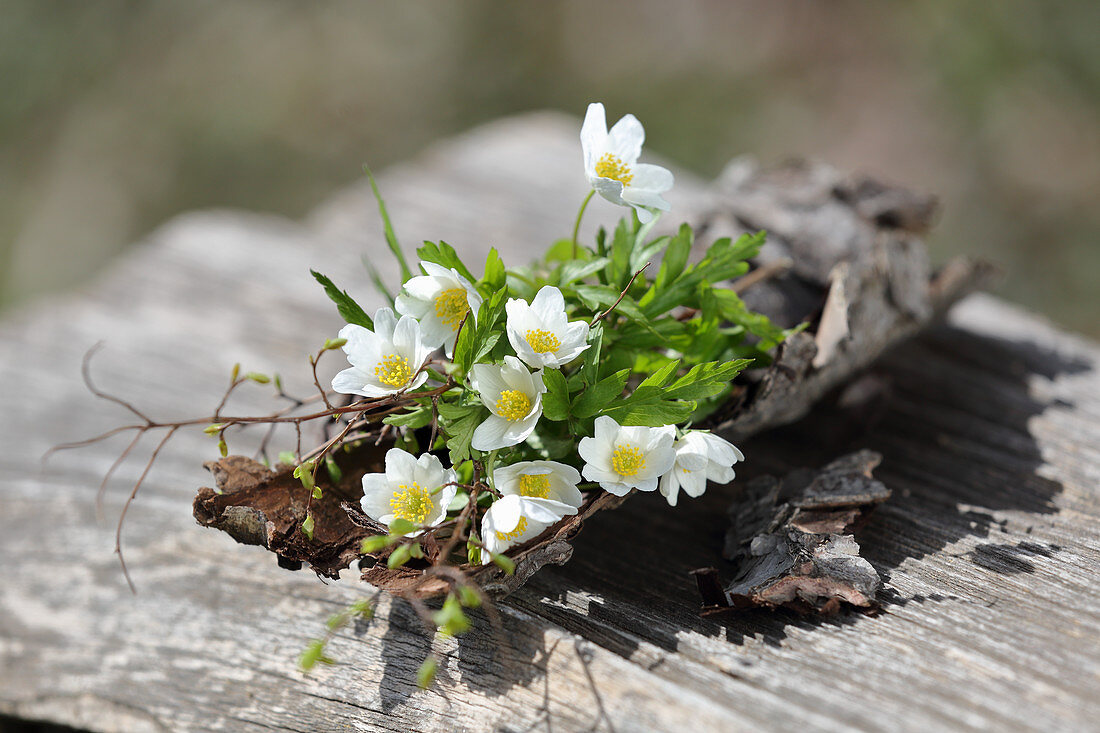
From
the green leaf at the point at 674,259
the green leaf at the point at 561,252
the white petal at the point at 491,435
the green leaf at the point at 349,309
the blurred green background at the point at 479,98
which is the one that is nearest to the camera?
the white petal at the point at 491,435

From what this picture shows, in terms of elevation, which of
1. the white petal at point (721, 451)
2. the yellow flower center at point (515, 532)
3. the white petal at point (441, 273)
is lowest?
the yellow flower center at point (515, 532)

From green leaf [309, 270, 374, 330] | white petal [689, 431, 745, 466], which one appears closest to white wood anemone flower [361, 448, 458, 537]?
green leaf [309, 270, 374, 330]

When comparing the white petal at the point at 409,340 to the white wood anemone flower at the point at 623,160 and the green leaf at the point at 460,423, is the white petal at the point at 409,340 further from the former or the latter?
the white wood anemone flower at the point at 623,160

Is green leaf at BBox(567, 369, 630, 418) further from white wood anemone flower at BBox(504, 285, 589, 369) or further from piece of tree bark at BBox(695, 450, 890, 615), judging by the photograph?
piece of tree bark at BBox(695, 450, 890, 615)

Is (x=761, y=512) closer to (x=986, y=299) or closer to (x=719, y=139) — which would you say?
(x=986, y=299)

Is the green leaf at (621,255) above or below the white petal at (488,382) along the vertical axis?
above

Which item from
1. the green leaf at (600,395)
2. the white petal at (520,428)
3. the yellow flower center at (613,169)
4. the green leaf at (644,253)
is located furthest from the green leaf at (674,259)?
the white petal at (520,428)
